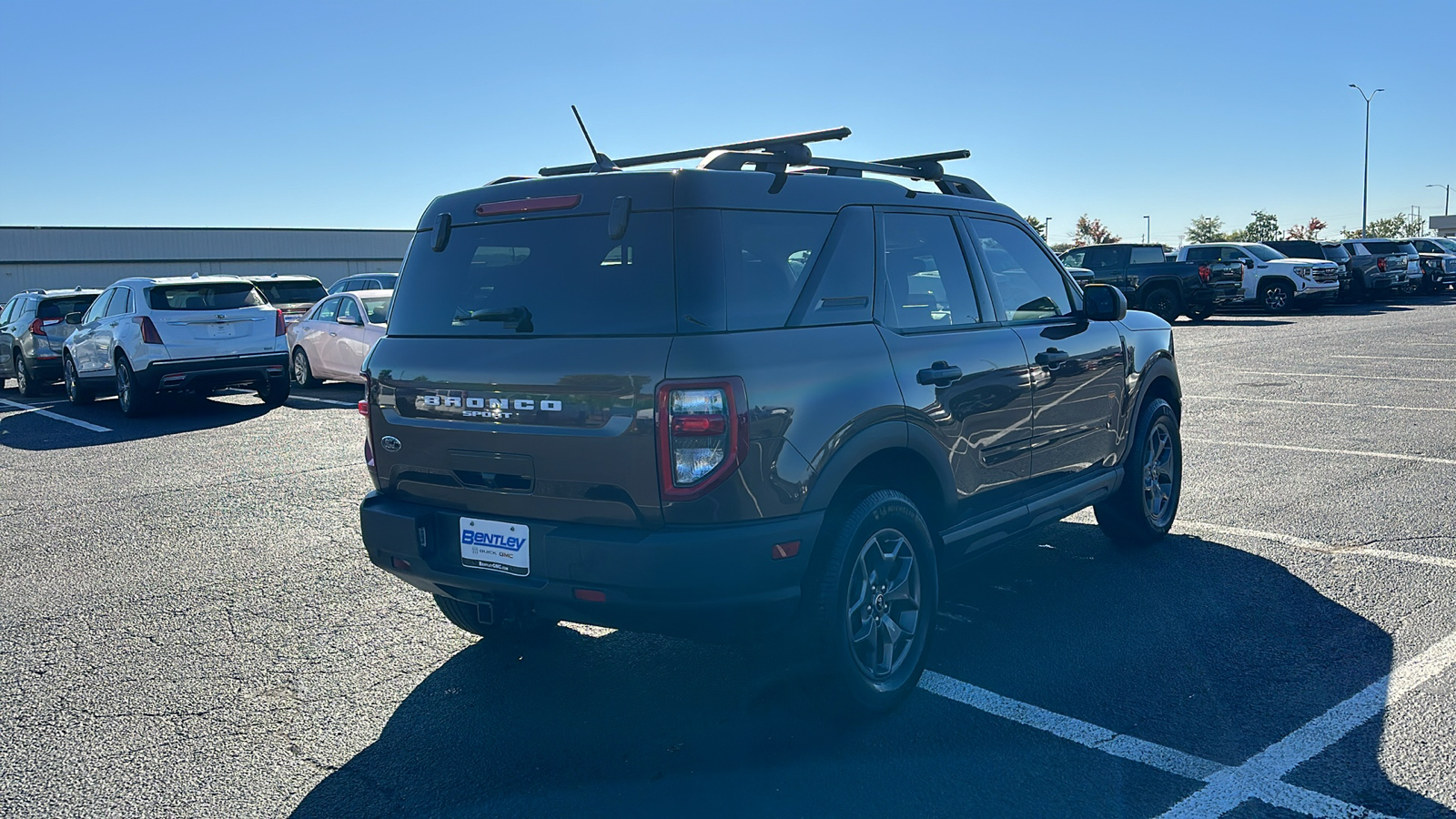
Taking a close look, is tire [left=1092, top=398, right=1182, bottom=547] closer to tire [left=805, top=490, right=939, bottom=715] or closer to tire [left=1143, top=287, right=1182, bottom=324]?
tire [left=805, top=490, right=939, bottom=715]

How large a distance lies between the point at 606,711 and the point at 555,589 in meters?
0.68

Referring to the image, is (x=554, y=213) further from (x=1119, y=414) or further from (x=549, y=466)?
(x=1119, y=414)

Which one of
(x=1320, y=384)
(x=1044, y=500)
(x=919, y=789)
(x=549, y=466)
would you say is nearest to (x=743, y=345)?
(x=549, y=466)

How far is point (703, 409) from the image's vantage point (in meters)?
3.42

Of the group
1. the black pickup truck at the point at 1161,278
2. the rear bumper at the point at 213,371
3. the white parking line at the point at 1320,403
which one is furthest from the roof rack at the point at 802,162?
the black pickup truck at the point at 1161,278

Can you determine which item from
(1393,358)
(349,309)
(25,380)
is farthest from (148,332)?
(1393,358)

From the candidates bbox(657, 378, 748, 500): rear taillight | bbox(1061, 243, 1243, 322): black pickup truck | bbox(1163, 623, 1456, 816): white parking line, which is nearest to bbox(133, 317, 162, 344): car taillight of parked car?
bbox(657, 378, 748, 500): rear taillight

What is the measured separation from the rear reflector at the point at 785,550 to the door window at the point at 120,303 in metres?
12.7

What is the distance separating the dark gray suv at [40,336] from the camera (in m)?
17.1

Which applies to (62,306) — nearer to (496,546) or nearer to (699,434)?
(496,546)

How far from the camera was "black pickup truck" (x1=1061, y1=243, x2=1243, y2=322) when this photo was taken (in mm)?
26297

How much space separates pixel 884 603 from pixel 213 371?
37.7 ft

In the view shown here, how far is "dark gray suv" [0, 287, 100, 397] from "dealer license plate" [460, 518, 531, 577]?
15.6m

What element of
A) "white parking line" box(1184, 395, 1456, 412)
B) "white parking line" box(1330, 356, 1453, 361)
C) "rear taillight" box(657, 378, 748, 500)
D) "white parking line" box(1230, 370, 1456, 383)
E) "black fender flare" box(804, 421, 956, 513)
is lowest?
"white parking line" box(1184, 395, 1456, 412)
